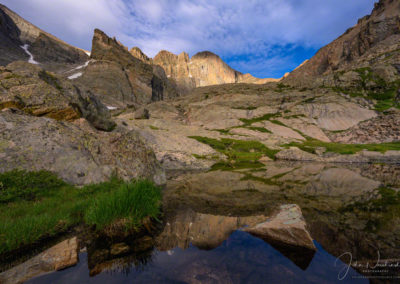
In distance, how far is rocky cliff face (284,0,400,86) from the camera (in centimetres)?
11606

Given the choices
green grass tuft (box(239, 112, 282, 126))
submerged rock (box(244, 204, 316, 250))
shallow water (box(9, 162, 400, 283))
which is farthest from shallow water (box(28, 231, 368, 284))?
green grass tuft (box(239, 112, 282, 126))

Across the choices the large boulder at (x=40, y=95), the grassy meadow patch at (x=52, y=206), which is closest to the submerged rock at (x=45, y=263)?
the grassy meadow patch at (x=52, y=206)

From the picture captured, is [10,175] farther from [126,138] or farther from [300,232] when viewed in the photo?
[300,232]

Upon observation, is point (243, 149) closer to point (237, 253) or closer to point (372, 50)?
point (237, 253)

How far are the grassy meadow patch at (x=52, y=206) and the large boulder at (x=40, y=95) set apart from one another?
959 centimetres

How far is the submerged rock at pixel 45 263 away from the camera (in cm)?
405

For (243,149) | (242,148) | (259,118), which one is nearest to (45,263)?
(243,149)

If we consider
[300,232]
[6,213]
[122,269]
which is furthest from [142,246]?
[6,213]

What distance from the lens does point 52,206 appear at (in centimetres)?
821

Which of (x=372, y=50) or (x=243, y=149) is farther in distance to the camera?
(x=372, y=50)

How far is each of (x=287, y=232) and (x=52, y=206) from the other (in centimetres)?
979

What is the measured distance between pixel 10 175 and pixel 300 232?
13.5m

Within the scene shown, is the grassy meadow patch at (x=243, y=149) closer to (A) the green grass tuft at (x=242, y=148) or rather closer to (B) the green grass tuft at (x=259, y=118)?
(A) the green grass tuft at (x=242, y=148)

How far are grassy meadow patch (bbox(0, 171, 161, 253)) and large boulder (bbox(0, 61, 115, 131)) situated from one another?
9.59 meters
